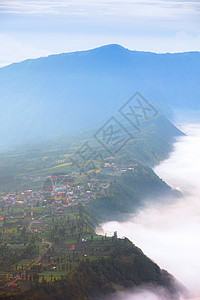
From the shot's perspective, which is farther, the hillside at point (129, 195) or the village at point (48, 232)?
the hillside at point (129, 195)

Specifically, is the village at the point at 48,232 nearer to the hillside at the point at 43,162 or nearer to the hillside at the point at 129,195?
the hillside at the point at 129,195

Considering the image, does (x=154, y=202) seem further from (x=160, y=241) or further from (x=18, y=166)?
(x=18, y=166)

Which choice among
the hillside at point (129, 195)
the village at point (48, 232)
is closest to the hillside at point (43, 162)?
the village at point (48, 232)

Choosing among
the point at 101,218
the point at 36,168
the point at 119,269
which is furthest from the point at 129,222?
the point at 36,168

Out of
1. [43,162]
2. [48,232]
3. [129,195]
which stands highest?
[43,162]

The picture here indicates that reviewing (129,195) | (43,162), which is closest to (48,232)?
(129,195)

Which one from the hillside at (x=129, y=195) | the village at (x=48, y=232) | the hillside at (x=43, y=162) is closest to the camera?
the village at (x=48, y=232)

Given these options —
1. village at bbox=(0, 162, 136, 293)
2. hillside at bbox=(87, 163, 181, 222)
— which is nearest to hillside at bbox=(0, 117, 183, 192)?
village at bbox=(0, 162, 136, 293)

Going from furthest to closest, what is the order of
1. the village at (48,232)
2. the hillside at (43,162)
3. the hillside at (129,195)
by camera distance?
the hillside at (43,162) → the hillside at (129,195) → the village at (48,232)

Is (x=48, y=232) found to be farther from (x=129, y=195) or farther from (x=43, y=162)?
(x=43, y=162)

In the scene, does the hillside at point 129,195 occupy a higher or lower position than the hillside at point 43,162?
lower

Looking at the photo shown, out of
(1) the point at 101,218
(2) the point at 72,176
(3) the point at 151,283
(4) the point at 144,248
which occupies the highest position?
(2) the point at 72,176
